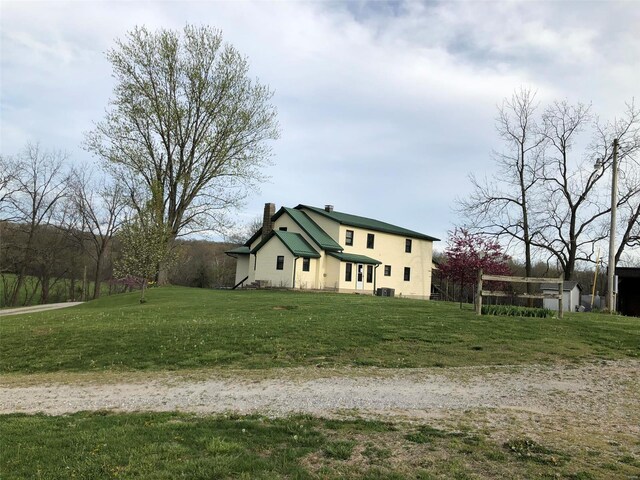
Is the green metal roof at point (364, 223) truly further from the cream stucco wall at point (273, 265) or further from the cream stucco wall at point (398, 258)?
the cream stucco wall at point (273, 265)

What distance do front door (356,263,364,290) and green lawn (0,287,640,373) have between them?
23.3m

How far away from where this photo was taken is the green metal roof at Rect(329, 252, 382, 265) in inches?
1508

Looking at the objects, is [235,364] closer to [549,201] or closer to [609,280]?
[609,280]

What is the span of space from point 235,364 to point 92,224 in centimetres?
5157

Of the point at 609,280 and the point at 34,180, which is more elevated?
the point at 34,180

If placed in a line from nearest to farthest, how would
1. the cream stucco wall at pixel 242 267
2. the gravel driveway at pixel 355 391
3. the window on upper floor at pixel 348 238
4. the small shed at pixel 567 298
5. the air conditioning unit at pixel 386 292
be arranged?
the gravel driveway at pixel 355 391, the small shed at pixel 567 298, the air conditioning unit at pixel 386 292, the window on upper floor at pixel 348 238, the cream stucco wall at pixel 242 267

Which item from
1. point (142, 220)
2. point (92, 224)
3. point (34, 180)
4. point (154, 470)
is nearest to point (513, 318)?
point (154, 470)

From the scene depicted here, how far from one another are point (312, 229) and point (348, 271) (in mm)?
5000

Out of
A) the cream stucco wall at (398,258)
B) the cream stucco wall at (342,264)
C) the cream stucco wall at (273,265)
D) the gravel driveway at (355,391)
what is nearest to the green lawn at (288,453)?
the gravel driveway at (355,391)

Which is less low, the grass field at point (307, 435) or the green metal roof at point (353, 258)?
the green metal roof at point (353, 258)

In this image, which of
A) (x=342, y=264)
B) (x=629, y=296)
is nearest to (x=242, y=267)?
(x=342, y=264)

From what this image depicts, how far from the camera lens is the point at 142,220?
92.5 feet

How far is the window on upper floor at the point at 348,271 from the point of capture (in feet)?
127

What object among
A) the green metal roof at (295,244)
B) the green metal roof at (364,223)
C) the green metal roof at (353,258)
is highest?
the green metal roof at (364,223)
